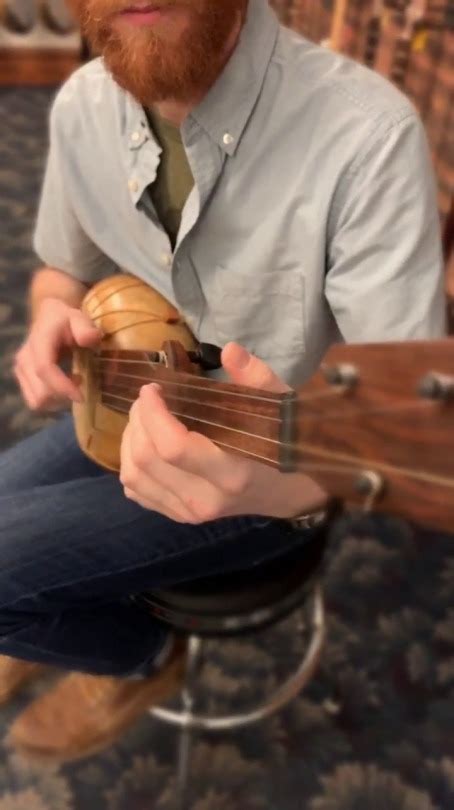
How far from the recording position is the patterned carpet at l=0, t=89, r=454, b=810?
109 cm

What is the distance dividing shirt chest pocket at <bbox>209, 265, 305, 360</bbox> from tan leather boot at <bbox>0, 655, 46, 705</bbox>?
555mm

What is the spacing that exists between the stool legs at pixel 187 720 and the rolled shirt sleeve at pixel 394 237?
582mm

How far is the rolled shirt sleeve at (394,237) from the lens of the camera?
0.71m

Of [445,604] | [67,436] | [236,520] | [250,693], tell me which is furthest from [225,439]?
[445,604]

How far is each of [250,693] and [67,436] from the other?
1.77 ft

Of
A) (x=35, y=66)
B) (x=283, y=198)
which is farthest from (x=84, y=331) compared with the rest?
(x=35, y=66)

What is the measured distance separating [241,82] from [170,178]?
6.0 inches

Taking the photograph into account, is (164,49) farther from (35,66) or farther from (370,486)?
(35,66)

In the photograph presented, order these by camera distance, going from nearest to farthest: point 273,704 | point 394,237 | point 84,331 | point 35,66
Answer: point 394,237 → point 84,331 → point 273,704 → point 35,66

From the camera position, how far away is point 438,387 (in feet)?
1.25

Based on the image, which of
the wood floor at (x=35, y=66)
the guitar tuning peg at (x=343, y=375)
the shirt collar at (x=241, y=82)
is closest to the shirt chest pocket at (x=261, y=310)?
the shirt collar at (x=241, y=82)

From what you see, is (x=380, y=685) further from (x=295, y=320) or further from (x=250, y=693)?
(x=295, y=320)

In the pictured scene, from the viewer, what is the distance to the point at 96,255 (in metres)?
1.06

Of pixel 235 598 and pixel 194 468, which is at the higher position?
pixel 194 468
